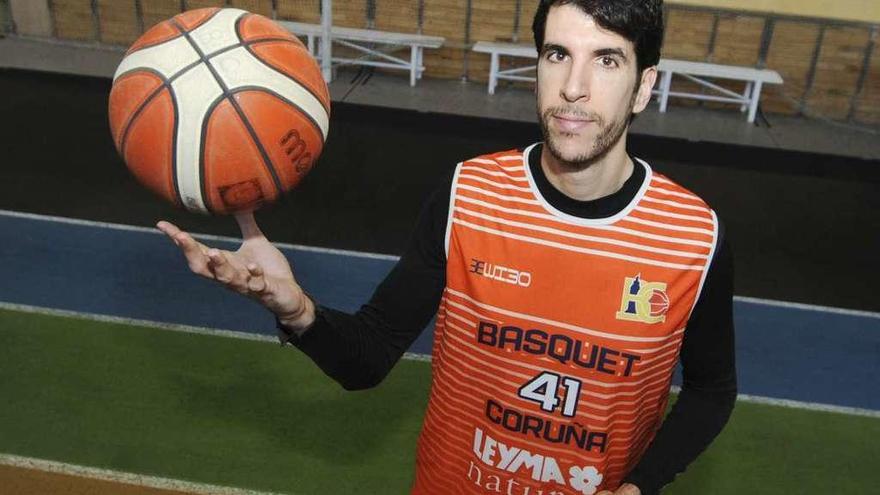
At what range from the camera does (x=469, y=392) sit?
2160 millimetres

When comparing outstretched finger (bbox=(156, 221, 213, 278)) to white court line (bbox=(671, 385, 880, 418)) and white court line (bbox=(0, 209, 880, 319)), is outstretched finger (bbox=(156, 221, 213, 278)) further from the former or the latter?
white court line (bbox=(0, 209, 880, 319))

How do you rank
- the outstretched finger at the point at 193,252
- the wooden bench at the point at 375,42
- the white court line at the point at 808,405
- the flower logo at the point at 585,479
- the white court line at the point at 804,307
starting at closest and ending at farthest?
the outstretched finger at the point at 193,252 → the flower logo at the point at 585,479 → the white court line at the point at 808,405 → the white court line at the point at 804,307 → the wooden bench at the point at 375,42

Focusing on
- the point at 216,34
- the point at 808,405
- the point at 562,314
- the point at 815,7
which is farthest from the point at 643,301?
the point at 815,7

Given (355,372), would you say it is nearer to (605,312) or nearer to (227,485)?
(605,312)


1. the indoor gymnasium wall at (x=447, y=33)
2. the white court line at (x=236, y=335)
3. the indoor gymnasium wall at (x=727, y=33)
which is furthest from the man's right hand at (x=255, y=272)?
the indoor gymnasium wall at (x=447, y=33)

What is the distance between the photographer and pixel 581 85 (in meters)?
1.82

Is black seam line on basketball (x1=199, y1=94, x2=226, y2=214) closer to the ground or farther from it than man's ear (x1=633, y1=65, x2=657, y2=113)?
closer to the ground

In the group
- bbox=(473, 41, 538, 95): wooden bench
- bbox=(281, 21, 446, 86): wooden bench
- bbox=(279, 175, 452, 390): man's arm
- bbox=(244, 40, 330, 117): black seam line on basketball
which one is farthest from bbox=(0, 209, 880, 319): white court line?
bbox=(473, 41, 538, 95): wooden bench

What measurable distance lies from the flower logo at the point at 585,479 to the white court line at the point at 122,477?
2.18 m

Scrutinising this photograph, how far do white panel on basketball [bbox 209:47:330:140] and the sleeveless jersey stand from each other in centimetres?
58

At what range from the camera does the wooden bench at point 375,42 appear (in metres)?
11.5

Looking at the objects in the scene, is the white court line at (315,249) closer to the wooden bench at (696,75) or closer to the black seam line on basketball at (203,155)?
the black seam line on basketball at (203,155)

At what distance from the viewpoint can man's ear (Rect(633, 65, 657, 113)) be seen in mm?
1938

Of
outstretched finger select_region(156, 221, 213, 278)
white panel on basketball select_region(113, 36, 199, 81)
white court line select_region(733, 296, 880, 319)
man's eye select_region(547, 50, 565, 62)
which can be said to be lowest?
white court line select_region(733, 296, 880, 319)
